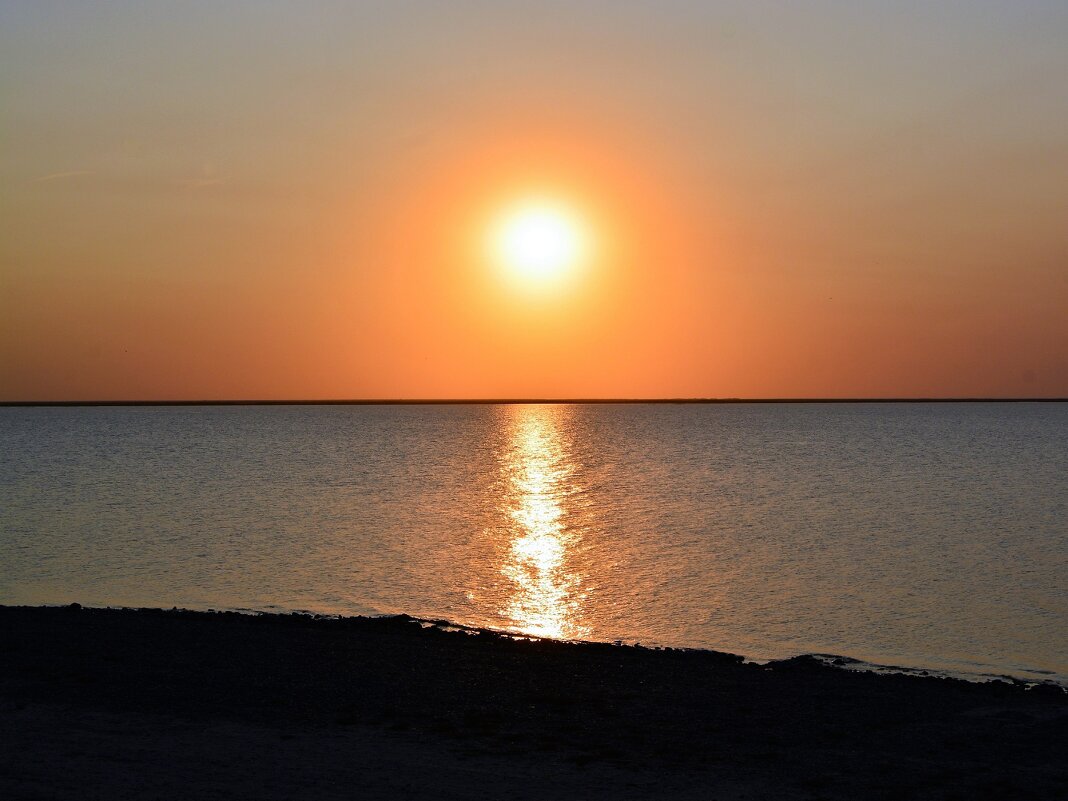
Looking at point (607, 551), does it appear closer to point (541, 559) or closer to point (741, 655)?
point (541, 559)

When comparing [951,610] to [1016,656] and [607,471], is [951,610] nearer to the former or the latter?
[1016,656]

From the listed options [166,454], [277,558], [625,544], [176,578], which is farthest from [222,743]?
[166,454]

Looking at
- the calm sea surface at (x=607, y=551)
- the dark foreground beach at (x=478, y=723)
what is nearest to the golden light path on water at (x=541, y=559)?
the calm sea surface at (x=607, y=551)

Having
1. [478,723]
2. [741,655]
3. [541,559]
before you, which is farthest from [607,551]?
[478,723]

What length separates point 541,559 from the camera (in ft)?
142

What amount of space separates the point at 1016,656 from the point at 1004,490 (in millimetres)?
52159

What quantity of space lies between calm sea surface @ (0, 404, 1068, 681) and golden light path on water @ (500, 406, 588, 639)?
0.17 meters

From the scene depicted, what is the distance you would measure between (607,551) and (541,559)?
3559 millimetres

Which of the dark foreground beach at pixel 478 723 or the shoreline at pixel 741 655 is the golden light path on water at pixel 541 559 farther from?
the dark foreground beach at pixel 478 723

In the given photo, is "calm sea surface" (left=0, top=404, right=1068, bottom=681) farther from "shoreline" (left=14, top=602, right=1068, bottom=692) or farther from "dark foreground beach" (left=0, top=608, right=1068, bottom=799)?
"dark foreground beach" (left=0, top=608, right=1068, bottom=799)

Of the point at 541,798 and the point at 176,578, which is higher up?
the point at 541,798

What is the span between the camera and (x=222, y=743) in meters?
15.2

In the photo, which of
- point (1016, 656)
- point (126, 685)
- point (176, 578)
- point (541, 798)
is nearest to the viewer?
point (541, 798)

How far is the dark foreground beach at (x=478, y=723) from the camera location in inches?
536
